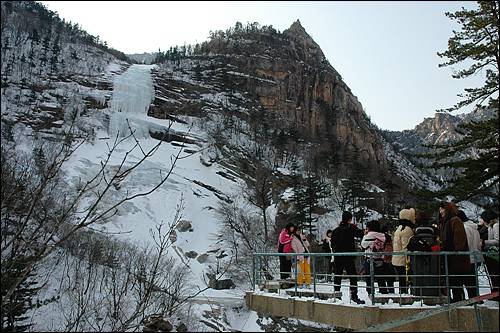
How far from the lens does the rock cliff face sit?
259ft

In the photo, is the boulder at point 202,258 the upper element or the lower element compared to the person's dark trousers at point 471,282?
lower

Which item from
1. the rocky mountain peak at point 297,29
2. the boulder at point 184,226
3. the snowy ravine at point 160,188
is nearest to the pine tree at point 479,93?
the snowy ravine at point 160,188

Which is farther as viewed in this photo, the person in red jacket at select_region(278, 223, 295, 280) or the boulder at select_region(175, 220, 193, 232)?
the boulder at select_region(175, 220, 193, 232)

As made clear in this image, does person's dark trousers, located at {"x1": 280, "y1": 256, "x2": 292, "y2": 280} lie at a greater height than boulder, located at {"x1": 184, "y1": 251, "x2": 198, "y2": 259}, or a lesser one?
greater

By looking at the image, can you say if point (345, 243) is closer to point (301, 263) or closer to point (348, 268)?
point (348, 268)

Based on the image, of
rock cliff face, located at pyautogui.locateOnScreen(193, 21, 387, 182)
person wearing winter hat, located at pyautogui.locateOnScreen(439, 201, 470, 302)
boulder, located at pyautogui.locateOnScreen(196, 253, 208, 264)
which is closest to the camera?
person wearing winter hat, located at pyautogui.locateOnScreen(439, 201, 470, 302)

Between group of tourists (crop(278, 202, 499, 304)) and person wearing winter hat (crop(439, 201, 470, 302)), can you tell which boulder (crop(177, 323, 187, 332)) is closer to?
group of tourists (crop(278, 202, 499, 304))

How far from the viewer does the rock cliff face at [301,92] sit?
79.1m

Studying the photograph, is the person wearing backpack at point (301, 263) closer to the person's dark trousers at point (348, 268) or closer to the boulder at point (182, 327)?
the person's dark trousers at point (348, 268)

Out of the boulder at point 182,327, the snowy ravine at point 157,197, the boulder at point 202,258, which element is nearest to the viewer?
the boulder at point 182,327

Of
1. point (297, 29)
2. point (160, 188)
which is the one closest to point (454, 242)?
point (160, 188)

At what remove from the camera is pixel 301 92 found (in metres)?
84.4

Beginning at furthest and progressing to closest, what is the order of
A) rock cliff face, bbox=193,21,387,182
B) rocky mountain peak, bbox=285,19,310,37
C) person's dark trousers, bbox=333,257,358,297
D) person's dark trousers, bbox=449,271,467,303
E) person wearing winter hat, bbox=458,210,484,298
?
rocky mountain peak, bbox=285,19,310,37, rock cliff face, bbox=193,21,387,182, person's dark trousers, bbox=333,257,358,297, person wearing winter hat, bbox=458,210,484,298, person's dark trousers, bbox=449,271,467,303

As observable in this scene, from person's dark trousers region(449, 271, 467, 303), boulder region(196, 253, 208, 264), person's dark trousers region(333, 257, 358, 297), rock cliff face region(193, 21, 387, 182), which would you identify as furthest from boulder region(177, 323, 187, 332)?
rock cliff face region(193, 21, 387, 182)
